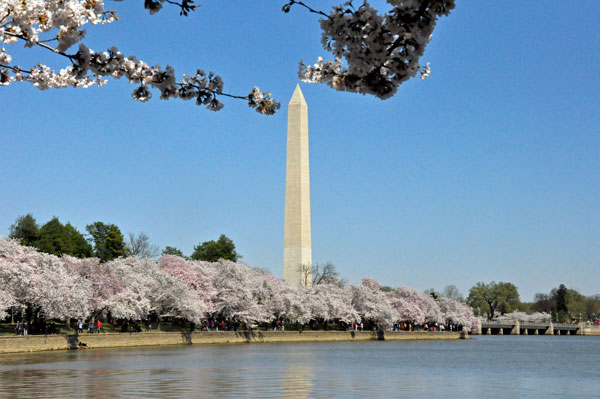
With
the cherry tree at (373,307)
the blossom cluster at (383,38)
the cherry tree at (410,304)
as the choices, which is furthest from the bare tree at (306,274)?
the blossom cluster at (383,38)

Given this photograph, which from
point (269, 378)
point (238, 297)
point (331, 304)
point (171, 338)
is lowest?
point (269, 378)

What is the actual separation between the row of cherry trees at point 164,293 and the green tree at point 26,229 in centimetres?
1895

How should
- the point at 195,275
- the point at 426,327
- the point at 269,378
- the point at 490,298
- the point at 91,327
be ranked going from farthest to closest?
the point at 490,298, the point at 426,327, the point at 195,275, the point at 91,327, the point at 269,378

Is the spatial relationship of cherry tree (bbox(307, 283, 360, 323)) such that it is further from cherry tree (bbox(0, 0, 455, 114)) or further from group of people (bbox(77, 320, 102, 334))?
cherry tree (bbox(0, 0, 455, 114))

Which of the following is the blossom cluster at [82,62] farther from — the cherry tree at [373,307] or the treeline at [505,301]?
the treeline at [505,301]

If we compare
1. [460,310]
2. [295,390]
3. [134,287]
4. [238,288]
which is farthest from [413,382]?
[460,310]

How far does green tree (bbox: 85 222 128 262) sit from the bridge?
263 feet

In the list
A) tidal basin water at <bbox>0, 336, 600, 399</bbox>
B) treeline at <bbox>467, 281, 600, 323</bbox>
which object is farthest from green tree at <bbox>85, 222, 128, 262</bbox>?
treeline at <bbox>467, 281, 600, 323</bbox>

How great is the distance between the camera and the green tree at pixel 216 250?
113 m

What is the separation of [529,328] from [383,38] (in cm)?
15405

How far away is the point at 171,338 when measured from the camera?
58062 mm

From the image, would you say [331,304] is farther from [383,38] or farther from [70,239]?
[383,38]

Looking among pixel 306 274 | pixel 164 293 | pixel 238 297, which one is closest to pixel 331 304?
pixel 306 274

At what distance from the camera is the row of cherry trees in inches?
1998
